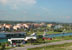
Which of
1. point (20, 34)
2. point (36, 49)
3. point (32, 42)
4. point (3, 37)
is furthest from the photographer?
point (20, 34)

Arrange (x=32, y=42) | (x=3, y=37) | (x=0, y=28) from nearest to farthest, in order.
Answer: (x=32, y=42), (x=3, y=37), (x=0, y=28)

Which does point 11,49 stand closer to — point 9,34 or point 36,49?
point 36,49

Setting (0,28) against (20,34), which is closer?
(20,34)

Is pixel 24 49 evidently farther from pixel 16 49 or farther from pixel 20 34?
pixel 20 34

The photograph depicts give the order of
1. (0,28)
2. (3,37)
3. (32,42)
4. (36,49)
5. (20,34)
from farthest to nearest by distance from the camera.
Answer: (0,28)
(20,34)
(3,37)
(32,42)
(36,49)

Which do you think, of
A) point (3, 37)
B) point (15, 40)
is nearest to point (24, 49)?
point (15, 40)

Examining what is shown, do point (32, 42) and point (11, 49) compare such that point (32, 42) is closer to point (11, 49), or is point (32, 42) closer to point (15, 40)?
point (15, 40)

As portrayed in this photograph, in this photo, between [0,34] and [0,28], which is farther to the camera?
[0,28]

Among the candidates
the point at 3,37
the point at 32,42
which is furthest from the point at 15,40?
the point at 3,37
